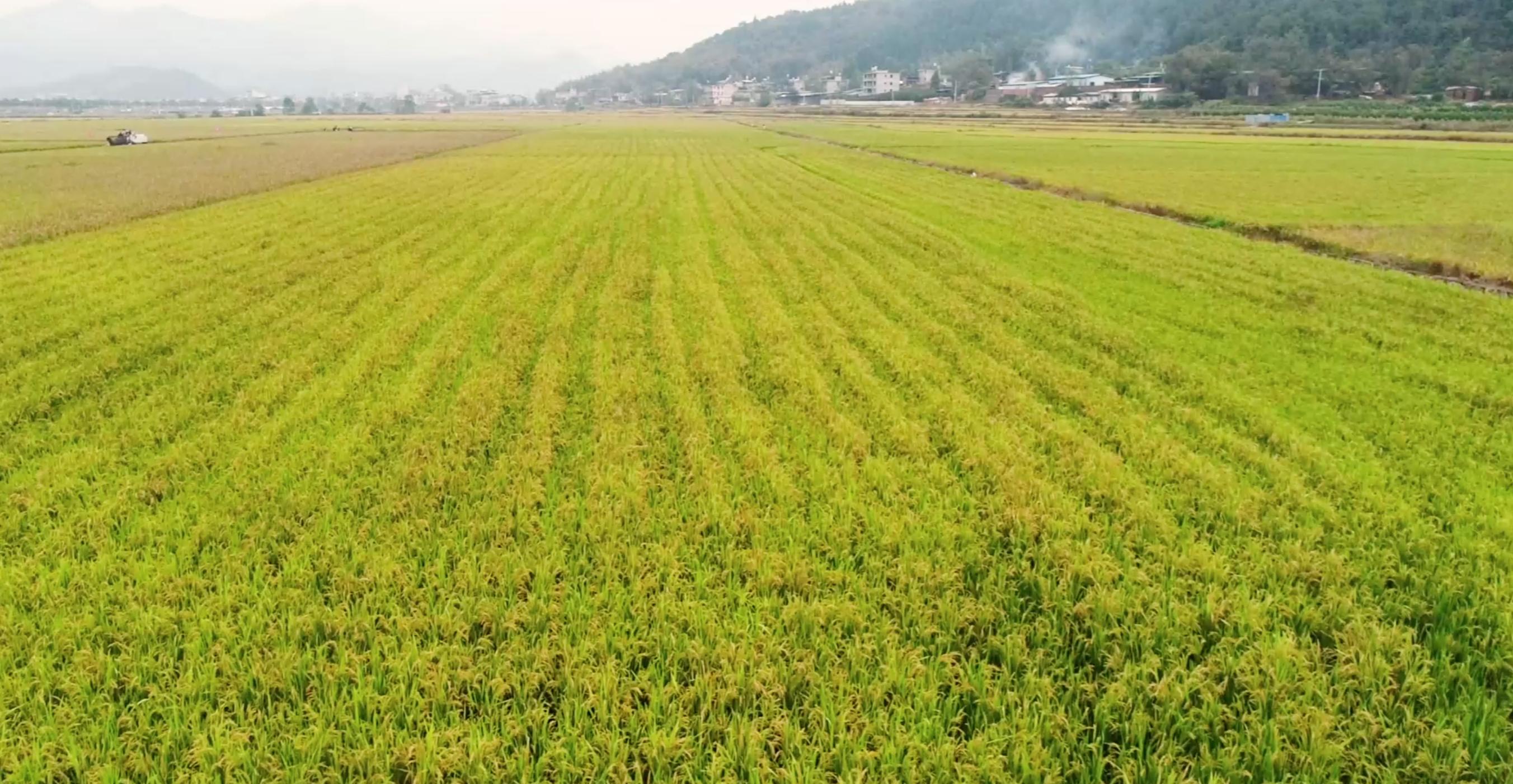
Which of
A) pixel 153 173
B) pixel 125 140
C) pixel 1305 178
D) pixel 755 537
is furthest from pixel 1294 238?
pixel 125 140

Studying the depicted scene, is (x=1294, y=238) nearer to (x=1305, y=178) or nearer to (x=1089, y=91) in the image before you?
(x=1305, y=178)

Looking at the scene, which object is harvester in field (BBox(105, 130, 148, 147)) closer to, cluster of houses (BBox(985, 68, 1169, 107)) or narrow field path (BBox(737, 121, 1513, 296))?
narrow field path (BBox(737, 121, 1513, 296))

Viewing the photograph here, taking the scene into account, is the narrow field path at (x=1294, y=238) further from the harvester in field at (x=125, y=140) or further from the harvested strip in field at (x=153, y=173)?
the harvester in field at (x=125, y=140)

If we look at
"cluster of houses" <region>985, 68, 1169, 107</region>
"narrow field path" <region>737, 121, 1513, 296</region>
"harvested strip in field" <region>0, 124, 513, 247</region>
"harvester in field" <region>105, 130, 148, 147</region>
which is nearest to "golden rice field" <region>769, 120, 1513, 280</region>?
"narrow field path" <region>737, 121, 1513, 296</region>

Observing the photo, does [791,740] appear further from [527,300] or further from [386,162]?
[386,162]

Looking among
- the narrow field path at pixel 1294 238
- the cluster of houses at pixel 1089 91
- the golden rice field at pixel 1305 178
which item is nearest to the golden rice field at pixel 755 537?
the narrow field path at pixel 1294 238

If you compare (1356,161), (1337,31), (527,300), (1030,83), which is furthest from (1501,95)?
(527,300)
